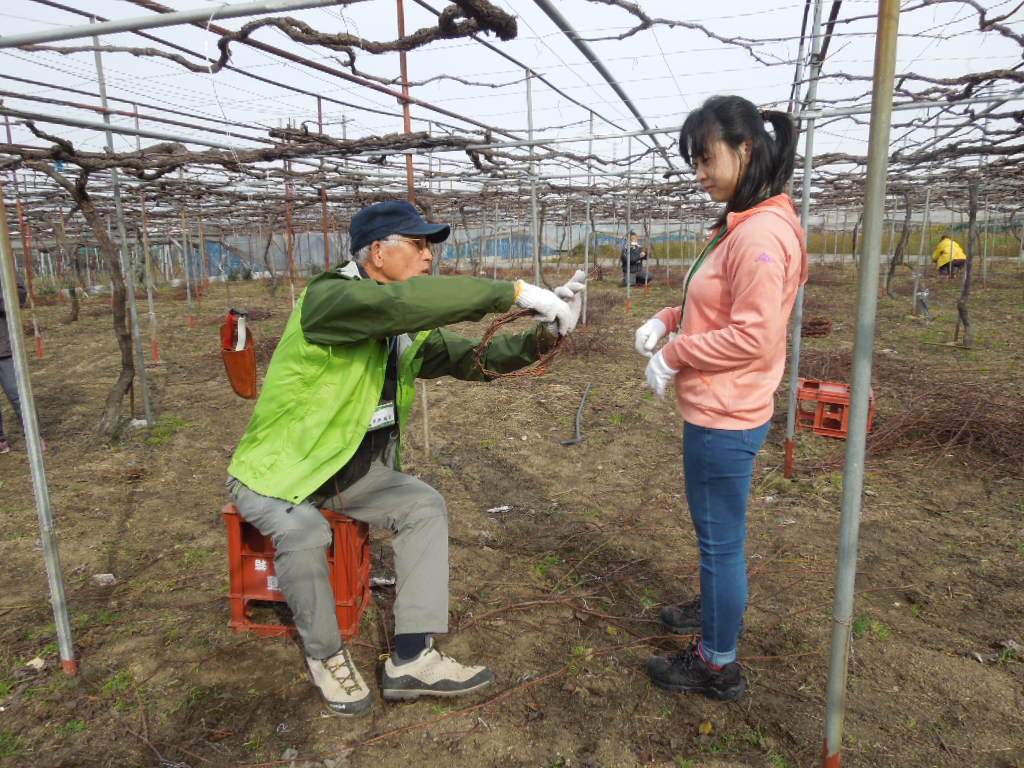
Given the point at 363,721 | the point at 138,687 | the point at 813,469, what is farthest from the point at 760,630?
the point at 138,687

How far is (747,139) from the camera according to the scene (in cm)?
174

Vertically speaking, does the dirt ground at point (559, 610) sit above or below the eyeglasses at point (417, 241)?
below

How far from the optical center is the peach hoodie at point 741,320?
1.69m

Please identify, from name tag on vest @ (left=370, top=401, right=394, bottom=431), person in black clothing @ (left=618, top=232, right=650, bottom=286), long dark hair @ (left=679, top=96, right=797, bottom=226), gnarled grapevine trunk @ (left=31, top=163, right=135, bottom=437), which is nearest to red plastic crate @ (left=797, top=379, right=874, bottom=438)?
long dark hair @ (left=679, top=96, right=797, bottom=226)

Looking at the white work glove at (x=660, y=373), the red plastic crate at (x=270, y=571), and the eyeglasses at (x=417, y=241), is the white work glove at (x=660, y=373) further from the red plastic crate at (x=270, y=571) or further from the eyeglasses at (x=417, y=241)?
the red plastic crate at (x=270, y=571)

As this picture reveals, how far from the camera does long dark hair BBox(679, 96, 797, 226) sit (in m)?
1.73

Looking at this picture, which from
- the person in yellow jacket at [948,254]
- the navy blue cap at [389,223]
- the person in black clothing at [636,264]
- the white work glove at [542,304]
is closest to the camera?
the white work glove at [542,304]

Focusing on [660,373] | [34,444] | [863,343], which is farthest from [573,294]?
[34,444]

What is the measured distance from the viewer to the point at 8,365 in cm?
499

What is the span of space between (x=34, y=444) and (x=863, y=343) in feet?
8.39

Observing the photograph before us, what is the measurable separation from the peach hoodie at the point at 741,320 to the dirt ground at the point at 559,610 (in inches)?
43.0

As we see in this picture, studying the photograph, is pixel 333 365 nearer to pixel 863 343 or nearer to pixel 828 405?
→ pixel 863 343

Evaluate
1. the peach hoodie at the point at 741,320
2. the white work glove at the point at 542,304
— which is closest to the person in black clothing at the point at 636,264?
the white work glove at the point at 542,304

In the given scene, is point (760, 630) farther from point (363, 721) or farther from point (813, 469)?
point (813, 469)
